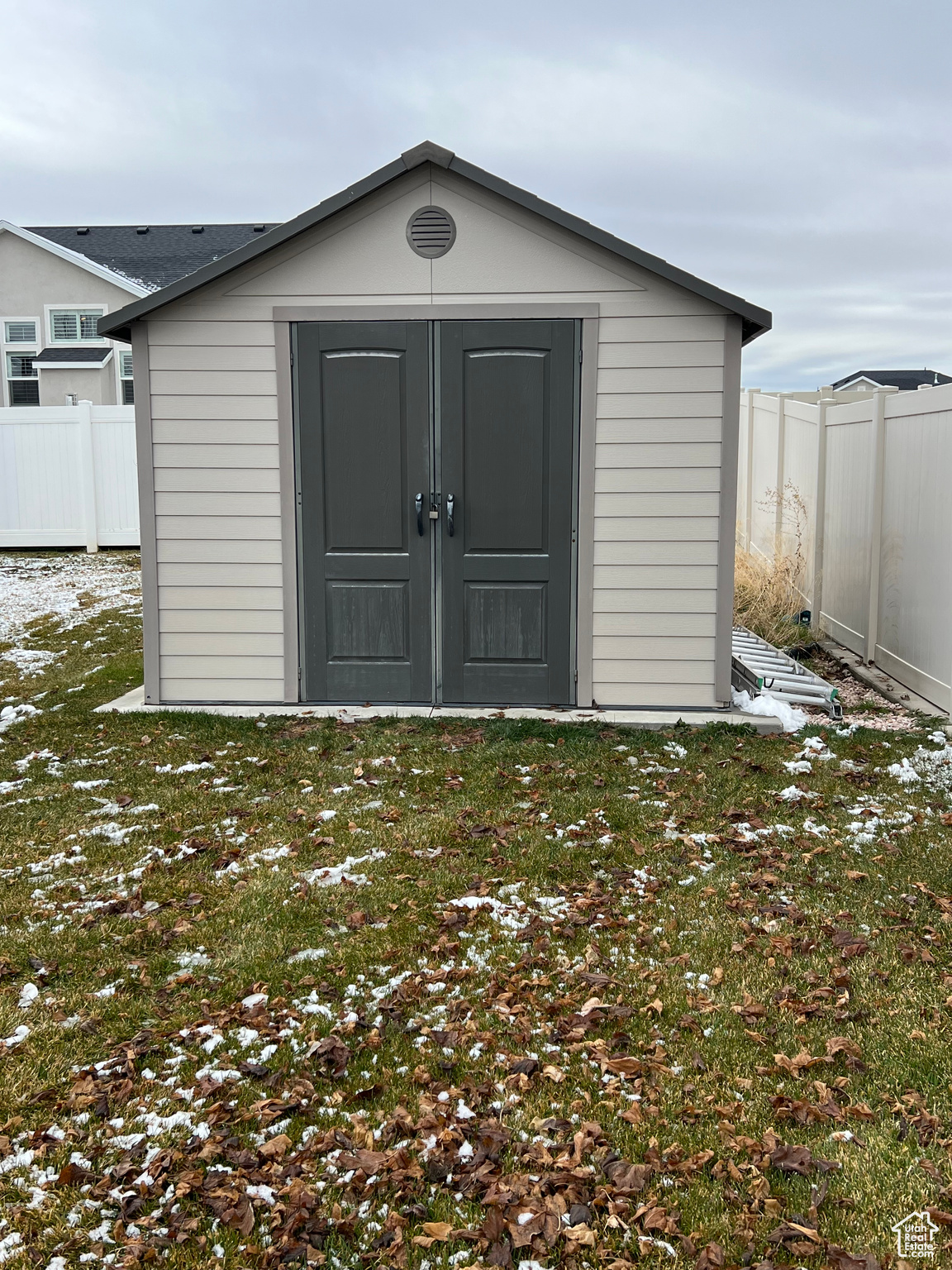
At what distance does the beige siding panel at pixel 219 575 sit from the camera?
691 centimetres

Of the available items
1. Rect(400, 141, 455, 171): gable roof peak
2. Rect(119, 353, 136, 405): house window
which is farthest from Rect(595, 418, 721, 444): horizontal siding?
Rect(119, 353, 136, 405): house window

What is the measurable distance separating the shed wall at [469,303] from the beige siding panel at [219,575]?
0.01m

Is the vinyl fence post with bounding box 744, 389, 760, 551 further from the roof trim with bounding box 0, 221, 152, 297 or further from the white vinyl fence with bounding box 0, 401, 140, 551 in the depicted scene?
the roof trim with bounding box 0, 221, 152, 297

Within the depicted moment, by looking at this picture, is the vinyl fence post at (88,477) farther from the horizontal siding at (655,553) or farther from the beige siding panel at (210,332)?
→ the horizontal siding at (655,553)

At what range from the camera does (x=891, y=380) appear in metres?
32.9

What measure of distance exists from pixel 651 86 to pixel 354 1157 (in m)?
9.68

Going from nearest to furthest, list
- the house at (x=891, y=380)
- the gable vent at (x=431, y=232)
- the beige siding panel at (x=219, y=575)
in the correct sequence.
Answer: the gable vent at (x=431, y=232), the beige siding panel at (x=219, y=575), the house at (x=891, y=380)

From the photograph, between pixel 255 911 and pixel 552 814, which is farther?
pixel 552 814

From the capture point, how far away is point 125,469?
15.8 m

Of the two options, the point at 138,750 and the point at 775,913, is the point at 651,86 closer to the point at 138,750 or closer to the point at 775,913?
the point at 138,750

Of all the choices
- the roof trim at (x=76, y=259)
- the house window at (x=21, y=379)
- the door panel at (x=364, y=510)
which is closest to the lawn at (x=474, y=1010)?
the door panel at (x=364, y=510)

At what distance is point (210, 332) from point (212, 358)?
16 centimetres

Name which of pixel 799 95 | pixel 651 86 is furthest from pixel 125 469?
pixel 799 95

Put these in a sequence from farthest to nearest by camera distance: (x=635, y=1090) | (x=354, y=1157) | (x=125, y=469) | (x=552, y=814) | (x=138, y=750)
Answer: (x=125, y=469), (x=138, y=750), (x=552, y=814), (x=635, y=1090), (x=354, y=1157)
